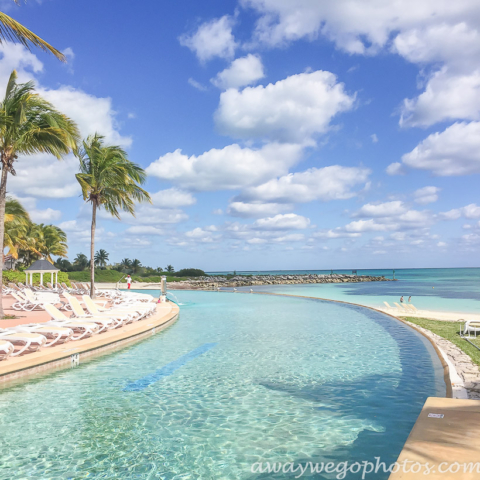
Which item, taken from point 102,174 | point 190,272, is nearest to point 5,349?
point 102,174

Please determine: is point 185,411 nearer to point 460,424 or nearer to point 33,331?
point 460,424

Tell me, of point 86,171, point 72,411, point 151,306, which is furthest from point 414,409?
point 86,171

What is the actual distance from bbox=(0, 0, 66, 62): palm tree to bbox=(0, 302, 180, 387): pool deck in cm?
613

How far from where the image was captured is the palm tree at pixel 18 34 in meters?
7.79

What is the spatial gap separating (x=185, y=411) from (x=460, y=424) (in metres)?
3.34

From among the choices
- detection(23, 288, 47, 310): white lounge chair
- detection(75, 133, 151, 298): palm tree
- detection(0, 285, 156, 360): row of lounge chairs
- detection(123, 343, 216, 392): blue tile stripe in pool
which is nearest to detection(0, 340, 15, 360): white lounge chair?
detection(0, 285, 156, 360): row of lounge chairs

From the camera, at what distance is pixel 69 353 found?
25.3ft

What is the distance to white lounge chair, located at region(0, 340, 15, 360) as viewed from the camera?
273 inches

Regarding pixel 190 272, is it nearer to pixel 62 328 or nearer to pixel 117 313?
pixel 117 313

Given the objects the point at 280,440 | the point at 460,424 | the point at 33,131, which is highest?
the point at 33,131

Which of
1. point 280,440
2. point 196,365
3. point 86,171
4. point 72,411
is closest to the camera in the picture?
point 280,440

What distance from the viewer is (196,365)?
7.97 m

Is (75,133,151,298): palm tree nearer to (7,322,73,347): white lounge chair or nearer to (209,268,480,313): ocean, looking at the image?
(7,322,73,347): white lounge chair

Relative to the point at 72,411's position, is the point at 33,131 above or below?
above
